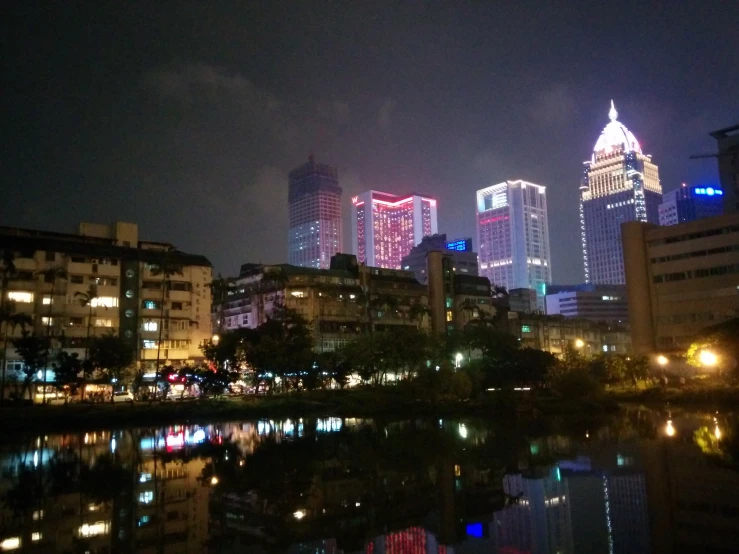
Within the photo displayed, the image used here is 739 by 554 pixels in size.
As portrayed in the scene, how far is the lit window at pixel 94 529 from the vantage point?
20750 mm

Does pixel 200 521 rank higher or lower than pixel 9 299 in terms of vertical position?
lower

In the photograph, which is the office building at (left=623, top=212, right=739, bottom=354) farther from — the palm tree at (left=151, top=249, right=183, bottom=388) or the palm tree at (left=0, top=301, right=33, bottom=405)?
the palm tree at (left=0, top=301, right=33, bottom=405)

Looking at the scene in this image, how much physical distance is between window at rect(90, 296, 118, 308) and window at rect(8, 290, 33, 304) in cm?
827

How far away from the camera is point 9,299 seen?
3447 inches

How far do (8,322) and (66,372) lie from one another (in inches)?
497

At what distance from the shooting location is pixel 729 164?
481 ft

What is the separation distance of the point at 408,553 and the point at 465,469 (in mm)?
13137

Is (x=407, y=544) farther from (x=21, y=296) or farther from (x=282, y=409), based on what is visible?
(x=21, y=296)

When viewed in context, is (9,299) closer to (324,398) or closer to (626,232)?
(324,398)

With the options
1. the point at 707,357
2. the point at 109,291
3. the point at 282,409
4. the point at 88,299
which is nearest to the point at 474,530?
the point at 282,409

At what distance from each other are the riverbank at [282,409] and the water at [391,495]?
1862 centimetres

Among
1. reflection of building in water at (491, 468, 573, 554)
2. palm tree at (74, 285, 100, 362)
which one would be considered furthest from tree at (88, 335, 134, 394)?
reflection of building in water at (491, 468, 573, 554)

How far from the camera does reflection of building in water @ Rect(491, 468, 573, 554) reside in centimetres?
1811

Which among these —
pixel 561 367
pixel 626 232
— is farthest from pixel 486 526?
pixel 626 232
